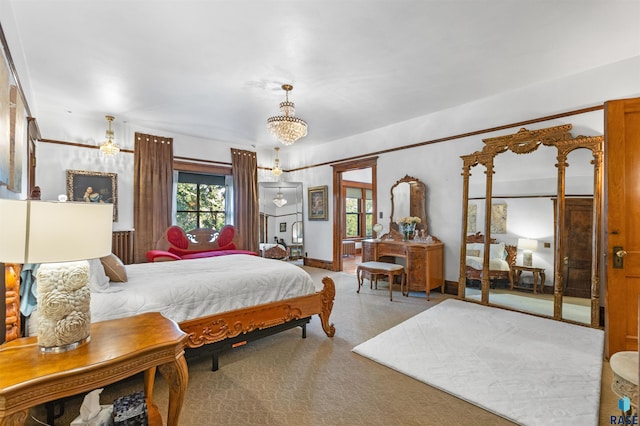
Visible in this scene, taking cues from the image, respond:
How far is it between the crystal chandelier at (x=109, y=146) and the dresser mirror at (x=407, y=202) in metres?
4.70

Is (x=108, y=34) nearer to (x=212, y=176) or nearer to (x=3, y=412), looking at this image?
(x=3, y=412)

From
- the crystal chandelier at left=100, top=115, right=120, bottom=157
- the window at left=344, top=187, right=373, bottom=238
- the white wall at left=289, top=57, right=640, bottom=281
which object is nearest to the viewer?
the white wall at left=289, top=57, right=640, bottom=281

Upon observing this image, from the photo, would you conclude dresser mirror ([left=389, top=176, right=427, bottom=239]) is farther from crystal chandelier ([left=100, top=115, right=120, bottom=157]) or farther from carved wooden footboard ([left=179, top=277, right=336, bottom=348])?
crystal chandelier ([left=100, top=115, right=120, bottom=157])

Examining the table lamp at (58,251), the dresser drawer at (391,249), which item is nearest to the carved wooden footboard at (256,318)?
the table lamp at (58,251)

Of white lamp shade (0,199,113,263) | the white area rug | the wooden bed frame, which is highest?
white lamp shade (0,199,113,263)

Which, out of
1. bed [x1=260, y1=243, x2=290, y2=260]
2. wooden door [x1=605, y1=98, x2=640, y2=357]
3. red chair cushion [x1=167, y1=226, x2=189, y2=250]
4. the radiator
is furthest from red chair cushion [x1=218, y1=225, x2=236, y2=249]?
wooden door [x1=605, y1=98, x2=640, y2=357]

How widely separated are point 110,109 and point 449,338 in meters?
5.57

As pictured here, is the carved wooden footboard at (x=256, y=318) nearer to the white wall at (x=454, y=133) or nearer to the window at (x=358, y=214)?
the white wall at (x=454, y=133)

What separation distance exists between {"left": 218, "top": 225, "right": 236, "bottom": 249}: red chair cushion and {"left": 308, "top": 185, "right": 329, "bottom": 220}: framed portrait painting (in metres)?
1.91

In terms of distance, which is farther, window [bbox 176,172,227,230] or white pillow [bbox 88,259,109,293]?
window [bbox 176,172,227,230]

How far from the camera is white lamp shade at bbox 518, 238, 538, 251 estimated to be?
3.80 meters

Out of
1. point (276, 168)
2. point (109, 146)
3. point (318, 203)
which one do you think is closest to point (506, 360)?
point (318, 203)

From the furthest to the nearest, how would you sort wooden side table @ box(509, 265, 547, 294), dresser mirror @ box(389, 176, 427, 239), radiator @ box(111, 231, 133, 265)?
radiator @ box(111, 231, 133, 265), dresser mirror @ box(389, 176, 427, 239), wooden side table @ box(509, 265, 547, 294)

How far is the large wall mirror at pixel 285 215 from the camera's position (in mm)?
7176
